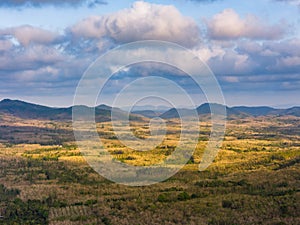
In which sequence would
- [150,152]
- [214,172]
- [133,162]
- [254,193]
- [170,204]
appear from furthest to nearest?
[150,152]
[133,162]
[214,172]
[254,193]
[170,204]

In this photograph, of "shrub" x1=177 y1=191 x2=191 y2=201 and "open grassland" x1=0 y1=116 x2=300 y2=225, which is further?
"shrub" x1=177 y1=191 x2=191 y2=201

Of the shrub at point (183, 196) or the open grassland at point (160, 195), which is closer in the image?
the open grassland at point (160, 195)

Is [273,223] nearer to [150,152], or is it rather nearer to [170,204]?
[170,204]

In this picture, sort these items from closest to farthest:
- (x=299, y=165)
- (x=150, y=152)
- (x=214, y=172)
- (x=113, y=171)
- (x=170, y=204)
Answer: (x=170, y=204)
(x=299, y=165)
(x=214, y=172)
(x=113, y=171)
(x=150, y=152)

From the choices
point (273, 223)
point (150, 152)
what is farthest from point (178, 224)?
point (150, 152)

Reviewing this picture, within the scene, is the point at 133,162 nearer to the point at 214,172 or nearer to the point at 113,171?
the point at 113,171

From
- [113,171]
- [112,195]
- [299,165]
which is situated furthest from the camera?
[113,171]

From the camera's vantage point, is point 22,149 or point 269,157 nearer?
point 269,157

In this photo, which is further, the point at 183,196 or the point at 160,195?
the point at 160,195

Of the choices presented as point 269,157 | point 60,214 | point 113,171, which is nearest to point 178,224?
point 60,214
